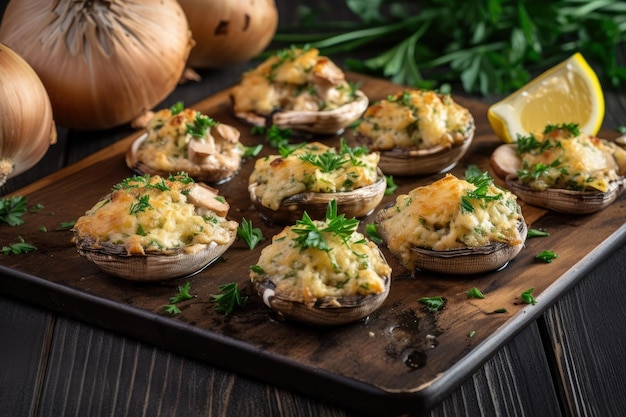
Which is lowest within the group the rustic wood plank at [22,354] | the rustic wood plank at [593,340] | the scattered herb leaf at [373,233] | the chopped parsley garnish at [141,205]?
the rustic wood plank at [593,340]

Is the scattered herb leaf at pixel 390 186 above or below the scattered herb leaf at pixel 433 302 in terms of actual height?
below

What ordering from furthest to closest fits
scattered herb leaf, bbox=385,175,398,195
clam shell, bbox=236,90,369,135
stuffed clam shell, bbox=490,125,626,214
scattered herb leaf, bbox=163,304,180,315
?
clam shell, bbox=236,90,369,135 → scattered herb leaf, bbox=385,175,398,195 → stuffed clam shell, bbox=490,125,626,214 → scattered herb leaf, bbox=163,304,180,315

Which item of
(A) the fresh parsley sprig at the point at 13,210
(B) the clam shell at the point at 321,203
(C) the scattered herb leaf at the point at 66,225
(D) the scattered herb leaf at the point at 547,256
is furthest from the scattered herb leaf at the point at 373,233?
(A) the fresh parsley sprig at the point at 13,210

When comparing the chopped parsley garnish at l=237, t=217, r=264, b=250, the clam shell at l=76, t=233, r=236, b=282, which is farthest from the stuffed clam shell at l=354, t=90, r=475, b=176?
the clam shell at l=76, t=233, r=236, b=282

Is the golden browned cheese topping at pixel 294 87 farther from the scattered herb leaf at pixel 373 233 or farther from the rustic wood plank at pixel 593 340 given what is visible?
the rustic wood plank at pixel 593 340

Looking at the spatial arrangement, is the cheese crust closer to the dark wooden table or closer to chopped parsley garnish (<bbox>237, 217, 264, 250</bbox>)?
the dark wooden table

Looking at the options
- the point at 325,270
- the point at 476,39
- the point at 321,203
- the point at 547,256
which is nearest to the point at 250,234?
the point at 321,203

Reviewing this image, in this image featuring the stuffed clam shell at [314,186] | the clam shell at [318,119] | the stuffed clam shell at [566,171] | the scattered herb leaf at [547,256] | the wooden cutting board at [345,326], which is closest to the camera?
the wooden cutting board at [345,326]
